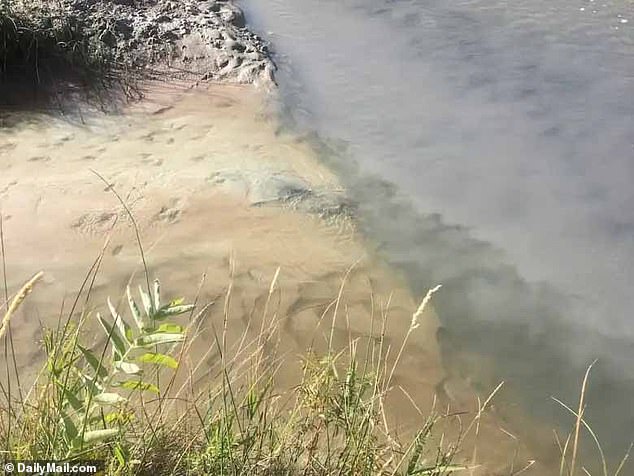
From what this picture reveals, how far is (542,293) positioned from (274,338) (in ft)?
4.23

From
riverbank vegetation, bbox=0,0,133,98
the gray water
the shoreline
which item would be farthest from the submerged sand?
riverbank vegetation, bbox=0,0,133,98

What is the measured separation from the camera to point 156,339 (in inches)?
68.1

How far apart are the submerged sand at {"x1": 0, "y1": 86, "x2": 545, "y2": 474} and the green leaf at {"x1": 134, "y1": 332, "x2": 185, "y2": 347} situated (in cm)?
102

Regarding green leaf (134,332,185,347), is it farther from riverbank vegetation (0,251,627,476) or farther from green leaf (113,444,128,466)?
green leaf (113,444,128,466)

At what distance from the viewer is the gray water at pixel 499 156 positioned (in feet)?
10.8

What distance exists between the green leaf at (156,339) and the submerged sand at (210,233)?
1.02 meters

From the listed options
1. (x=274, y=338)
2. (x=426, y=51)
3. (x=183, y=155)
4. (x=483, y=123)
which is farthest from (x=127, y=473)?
(x=426, y=51)

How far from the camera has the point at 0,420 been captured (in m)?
1.83

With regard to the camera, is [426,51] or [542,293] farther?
[426,51]

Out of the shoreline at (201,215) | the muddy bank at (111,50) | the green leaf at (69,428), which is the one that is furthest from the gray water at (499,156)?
the green leaf at (69,428)

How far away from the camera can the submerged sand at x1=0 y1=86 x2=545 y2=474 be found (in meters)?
3.06

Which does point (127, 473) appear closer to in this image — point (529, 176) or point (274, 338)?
point (274, 338)

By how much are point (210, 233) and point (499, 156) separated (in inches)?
72.1

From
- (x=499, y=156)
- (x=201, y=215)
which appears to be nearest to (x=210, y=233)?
(x=201, y=215)
